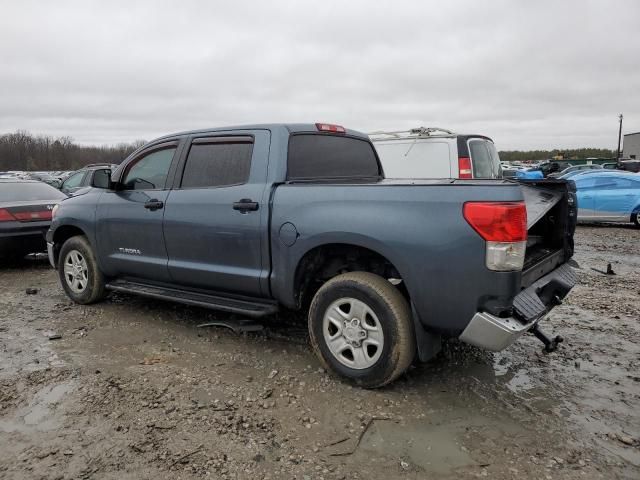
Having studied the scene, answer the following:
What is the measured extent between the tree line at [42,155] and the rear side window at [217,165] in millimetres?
68876

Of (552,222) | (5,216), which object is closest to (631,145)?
(552,222)

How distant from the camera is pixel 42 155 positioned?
7325 cm

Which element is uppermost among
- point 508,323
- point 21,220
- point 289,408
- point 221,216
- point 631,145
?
point 631,145

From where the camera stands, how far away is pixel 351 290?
349 centimetres

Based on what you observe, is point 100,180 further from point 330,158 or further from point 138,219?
point 330,158

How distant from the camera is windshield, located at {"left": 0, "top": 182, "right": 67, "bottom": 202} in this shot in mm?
8109

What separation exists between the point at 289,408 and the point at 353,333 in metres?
0.66

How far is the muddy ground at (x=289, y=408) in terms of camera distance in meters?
2.71

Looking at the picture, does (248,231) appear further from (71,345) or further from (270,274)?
(71,345)

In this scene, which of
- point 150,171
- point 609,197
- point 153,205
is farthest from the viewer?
point 609,197

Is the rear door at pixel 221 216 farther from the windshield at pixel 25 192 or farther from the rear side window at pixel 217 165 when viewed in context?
the windshield at pixel 25 192

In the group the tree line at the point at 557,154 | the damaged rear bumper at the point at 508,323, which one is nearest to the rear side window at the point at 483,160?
the damaged rear bumper at the point at 508,323

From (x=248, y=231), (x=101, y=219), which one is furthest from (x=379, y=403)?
(x=101, y=219)

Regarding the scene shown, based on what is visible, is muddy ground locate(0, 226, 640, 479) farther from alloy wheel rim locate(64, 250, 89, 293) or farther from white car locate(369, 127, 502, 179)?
white car locate(369, 127, 502, 179)
